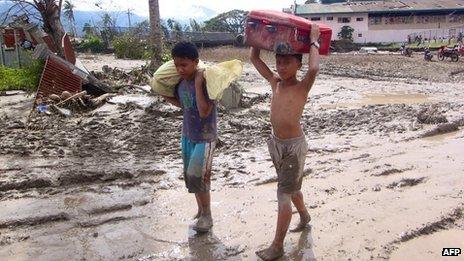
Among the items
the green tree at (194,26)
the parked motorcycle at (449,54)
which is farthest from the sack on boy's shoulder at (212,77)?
the green tree at (194,26)

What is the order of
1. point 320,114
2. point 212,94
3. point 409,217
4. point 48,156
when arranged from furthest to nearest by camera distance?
1. point 320,114
2. point 48,156
3. point 409,217
4. point 212,94

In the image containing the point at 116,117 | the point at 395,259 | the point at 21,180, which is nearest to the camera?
the point at 395,259

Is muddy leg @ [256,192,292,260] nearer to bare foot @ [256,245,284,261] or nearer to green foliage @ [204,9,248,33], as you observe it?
bare foot @ [256,245,284,261]

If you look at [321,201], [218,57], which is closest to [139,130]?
[321,201]

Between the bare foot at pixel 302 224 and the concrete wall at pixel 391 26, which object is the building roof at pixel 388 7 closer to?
the concrete wall at pixel 391 26

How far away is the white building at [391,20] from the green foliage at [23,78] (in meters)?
32.4

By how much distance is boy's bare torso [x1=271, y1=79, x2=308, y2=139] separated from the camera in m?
3.02

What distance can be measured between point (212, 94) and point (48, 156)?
10.1 ft

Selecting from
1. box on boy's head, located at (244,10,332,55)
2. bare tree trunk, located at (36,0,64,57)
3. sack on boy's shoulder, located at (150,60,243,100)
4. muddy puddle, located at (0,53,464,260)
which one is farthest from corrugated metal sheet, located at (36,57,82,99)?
box on boy's head, located at (244,10,332,55)

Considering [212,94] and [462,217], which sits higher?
[212,94]

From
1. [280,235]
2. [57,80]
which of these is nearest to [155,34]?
[57,80]

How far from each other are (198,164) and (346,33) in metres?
39.1

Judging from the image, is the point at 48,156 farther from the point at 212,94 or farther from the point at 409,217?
the point at 409,217

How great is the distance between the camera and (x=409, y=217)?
344 cm
